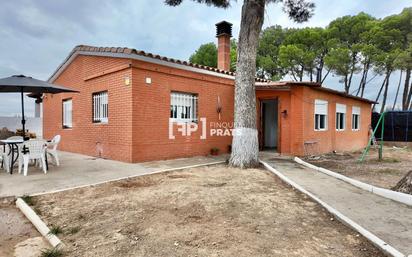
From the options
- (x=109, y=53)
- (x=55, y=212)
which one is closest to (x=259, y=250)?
(x=55, y=212)

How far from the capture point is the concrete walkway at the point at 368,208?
3654mm

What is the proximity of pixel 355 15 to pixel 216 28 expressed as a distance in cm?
1919

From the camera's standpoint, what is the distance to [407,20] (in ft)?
73.7

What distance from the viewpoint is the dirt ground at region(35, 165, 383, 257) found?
10.7 ft

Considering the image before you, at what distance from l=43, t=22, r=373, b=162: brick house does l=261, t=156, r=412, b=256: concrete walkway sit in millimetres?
4592

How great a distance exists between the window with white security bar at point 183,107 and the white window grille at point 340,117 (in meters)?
9.25

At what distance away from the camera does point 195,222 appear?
4027 mm

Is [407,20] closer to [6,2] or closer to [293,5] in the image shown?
[293,5]

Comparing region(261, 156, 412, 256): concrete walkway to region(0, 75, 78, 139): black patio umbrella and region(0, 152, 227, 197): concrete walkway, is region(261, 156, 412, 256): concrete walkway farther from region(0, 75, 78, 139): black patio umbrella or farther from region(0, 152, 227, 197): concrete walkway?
region(0, 75, 78, 139): black patio umbrella

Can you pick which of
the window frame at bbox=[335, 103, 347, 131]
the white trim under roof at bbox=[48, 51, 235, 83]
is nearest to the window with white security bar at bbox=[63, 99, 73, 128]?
the white trim under roof at bbox=[48, 51, 235, 83]

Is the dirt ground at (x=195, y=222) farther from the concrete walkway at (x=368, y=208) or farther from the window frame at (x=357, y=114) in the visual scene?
the window frame at (x=357, y=114)

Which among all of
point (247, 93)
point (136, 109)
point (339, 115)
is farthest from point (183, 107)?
point (339, 115)

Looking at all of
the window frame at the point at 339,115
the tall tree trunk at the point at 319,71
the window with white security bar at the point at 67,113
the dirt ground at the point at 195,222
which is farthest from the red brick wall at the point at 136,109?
the tall tree trunk at the point at 319,71

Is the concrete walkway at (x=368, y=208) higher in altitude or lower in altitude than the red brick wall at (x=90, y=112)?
lower
